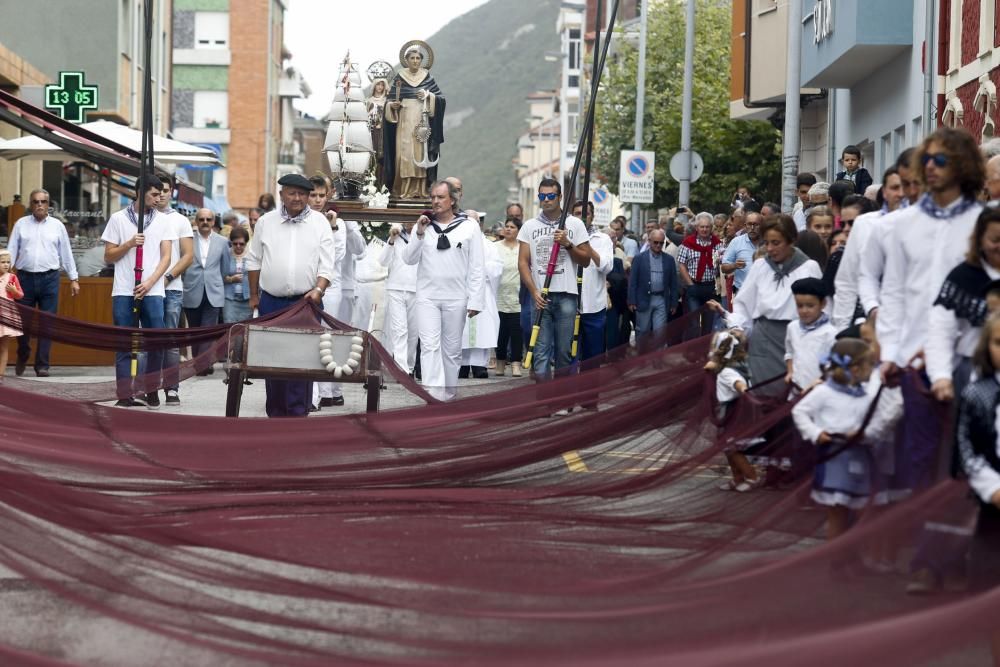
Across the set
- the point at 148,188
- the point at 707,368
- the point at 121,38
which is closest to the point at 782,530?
the point at 707,368

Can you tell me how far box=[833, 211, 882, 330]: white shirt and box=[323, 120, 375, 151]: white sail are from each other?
14300 mm

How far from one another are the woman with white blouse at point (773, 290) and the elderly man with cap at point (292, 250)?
11.8 ft

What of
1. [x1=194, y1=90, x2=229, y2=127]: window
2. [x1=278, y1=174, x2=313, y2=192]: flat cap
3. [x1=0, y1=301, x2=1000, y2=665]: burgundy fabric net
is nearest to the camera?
[x1=0, y1=301, x2=1000, y2=665]: burgundy fabric net

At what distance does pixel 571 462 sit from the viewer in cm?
852

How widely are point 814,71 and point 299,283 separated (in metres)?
16.7

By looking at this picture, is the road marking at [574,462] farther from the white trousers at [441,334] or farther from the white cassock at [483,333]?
the white cassock at [483,333]

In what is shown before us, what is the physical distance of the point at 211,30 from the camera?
293 ft

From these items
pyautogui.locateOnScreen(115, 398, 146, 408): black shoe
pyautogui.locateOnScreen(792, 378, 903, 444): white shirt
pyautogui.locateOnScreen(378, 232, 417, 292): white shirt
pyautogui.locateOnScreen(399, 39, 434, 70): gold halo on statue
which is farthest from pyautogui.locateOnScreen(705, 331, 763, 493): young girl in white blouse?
pyautogui.locateOnScreen(399, 39, 434, 70): gold halo on statue

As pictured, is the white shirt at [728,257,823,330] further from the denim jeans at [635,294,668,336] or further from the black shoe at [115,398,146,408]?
the denim jeans at [635,294,668,336]

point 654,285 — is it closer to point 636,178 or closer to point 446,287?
point 446,287

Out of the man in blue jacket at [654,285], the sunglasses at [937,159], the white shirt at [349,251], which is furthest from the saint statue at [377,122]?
the sunglasses at [937,159]

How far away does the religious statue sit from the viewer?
22312 millimetres

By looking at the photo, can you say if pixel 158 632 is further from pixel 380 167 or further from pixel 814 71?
pixel 814 71

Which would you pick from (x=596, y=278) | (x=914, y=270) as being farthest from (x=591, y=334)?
(x=914, y=270)
